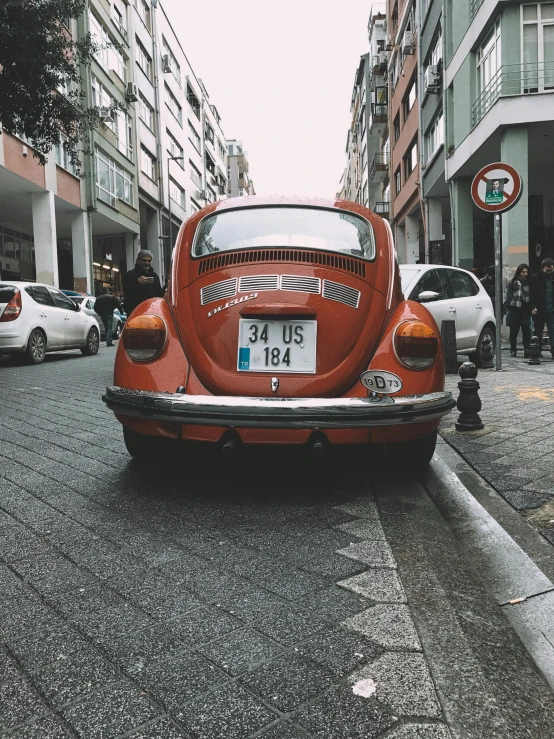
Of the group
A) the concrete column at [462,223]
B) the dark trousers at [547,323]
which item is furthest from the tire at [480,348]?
the concrete column at [462,223]

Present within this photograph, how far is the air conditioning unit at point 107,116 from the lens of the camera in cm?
2873

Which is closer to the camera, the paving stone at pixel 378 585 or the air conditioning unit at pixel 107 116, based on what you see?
the paving stone at pixel 378 585

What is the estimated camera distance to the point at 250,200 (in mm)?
4613

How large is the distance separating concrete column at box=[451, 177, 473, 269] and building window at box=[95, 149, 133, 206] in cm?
1578

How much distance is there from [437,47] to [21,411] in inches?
948

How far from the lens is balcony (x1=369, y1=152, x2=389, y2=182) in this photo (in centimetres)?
Answer: 4517

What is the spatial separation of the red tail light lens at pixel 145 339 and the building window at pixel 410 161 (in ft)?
95.2

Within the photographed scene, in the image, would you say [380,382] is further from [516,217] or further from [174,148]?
[174,148]

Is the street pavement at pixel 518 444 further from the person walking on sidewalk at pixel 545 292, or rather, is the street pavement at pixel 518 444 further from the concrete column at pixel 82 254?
the concrete column at pixel 82 254

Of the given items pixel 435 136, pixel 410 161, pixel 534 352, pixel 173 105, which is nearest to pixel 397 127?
pixel 410 161

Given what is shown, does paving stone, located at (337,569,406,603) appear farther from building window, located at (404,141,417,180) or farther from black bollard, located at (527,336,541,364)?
building window, located at (404,141,417,180)

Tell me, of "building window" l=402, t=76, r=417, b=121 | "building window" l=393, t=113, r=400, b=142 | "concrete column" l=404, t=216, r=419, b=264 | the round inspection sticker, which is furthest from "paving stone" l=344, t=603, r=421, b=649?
"building window" l=393, t=113, r=400, b=142

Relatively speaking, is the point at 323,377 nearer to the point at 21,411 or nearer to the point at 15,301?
the point at 21,411

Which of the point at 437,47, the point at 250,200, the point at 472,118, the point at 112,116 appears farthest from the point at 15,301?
the point at 112,116
